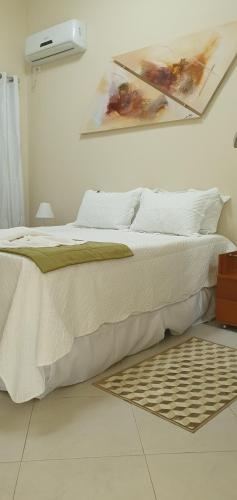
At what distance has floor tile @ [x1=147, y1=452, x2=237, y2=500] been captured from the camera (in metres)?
1.13

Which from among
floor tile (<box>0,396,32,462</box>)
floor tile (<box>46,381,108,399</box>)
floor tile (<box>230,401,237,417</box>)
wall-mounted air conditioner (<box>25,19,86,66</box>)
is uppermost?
wall-mounted air conditioner (<box>25,19,86,66</box>)

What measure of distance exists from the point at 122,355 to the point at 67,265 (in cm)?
70

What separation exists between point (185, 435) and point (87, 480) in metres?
0.43

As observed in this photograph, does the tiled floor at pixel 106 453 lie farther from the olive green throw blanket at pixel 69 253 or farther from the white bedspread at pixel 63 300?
the olive green throw blanket at pixel 69 253

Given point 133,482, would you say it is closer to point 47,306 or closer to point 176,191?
point 47,306

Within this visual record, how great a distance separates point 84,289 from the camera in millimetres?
1726

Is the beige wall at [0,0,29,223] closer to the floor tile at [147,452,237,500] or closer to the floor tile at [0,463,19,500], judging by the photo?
the floor tile at [0,463,19,500]

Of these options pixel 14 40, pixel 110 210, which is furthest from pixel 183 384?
pixel 14 40

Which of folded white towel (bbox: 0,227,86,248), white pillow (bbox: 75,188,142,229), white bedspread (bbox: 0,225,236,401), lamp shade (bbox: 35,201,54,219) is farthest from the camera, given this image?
lamp shade (bbox: 35,201,54,219)

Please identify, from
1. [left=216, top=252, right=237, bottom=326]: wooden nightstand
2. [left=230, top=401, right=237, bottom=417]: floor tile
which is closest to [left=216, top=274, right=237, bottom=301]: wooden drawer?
[left=216, top=252, right=237, bottom=326]: wooden nightstand

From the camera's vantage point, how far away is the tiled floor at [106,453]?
1.14 metres

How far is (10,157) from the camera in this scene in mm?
3971

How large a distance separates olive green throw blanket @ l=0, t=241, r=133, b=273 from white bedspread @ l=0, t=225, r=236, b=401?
0.03m

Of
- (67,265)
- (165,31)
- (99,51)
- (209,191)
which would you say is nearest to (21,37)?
(99,51)
